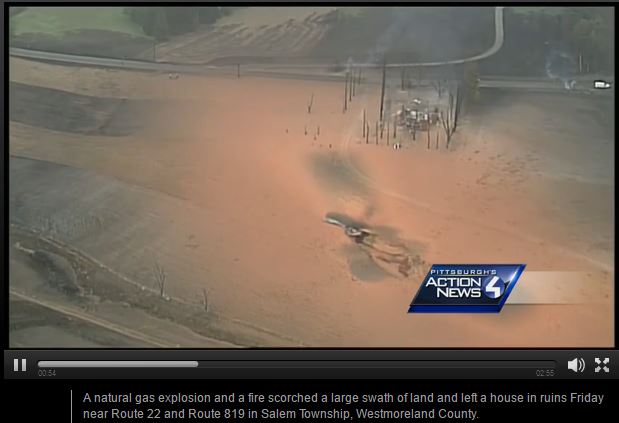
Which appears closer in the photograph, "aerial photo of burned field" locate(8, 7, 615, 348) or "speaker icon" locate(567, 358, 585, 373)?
"speaker icon" locate(567, 358, 585, 373)

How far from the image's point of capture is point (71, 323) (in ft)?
7.07

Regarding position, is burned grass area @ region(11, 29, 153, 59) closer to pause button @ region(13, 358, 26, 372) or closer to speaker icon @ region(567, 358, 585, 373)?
pause button @ region(13, 358, 26, 372)

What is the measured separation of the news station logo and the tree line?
0.99 meters

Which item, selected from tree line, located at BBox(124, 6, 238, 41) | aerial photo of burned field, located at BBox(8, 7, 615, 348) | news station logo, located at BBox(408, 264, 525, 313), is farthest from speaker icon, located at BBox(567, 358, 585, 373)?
tree line, located at BBox(124, 6, 238, 41)

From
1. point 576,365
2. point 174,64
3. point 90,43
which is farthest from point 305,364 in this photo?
point 90,43

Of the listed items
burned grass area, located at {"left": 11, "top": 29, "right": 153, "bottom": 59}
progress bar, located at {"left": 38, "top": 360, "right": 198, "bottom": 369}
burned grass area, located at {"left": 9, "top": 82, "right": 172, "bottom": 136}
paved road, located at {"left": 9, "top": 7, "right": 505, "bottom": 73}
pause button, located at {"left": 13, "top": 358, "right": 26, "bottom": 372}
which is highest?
burned grass area, located at {"left": 11, "top": 29, "right": 153, "bottom": 59}

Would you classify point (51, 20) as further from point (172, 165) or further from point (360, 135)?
point (360, 135)

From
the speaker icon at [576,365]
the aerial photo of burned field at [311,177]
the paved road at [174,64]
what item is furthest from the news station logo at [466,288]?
the paved road at [174,64]

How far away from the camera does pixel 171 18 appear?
7.18 ft

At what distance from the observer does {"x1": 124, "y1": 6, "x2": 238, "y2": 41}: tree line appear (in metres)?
2.14

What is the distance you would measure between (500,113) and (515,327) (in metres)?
0.66

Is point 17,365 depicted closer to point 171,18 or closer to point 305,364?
point 305,364

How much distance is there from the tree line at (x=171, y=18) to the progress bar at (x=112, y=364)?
3.19ft

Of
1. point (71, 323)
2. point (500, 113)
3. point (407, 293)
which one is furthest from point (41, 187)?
point (500, 113)
